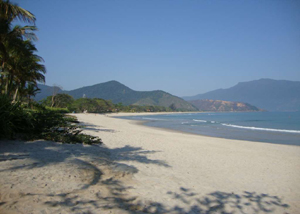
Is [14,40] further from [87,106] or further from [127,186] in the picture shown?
[87,106]

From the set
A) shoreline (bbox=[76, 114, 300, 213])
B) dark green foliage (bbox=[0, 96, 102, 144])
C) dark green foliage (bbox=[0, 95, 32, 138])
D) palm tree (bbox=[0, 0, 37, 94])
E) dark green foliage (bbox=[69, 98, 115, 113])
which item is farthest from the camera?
dark green foliage (bbox=[69, 98, 115, 113])

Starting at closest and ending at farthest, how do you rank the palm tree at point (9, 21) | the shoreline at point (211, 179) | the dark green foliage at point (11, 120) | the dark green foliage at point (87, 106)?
the shoreline at point (211, 179), the dark green foliage at point (11, 120), the palm tree at point (9, 21), the dark green foliage at point (87, 106)

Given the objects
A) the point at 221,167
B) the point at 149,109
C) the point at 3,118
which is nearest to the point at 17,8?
the point at 3,118

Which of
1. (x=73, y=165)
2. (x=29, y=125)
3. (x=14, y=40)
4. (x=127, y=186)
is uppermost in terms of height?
(x=14, y=40)

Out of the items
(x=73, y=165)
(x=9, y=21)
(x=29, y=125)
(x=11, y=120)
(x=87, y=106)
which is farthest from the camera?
(x=87, y=106)

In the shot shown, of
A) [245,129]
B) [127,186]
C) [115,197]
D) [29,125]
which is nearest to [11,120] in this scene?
[29,125]

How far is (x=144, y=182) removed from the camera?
4234 millimetres

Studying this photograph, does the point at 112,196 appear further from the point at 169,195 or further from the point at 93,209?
the point at 169,195

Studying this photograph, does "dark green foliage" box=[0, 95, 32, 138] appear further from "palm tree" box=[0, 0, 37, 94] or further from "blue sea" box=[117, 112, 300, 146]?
"blue sea" box=[117, 112, 300, 146]

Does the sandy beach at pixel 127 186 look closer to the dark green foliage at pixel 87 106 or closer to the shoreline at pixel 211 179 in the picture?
the shoreline at pixel 211 179

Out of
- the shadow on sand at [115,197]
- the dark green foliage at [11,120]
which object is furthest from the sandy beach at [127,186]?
the dark green foliage at [11,120]

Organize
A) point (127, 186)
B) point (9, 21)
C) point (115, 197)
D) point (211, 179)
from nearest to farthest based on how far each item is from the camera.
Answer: point (115, 197)
point (127, 186)
point (211, 179)
point (9, 21)

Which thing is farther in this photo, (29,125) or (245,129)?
(245,129)

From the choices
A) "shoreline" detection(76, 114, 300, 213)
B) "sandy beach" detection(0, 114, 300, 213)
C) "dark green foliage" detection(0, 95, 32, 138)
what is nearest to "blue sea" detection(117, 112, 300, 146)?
"shoreline" detection(76, 114, 300, 213)
